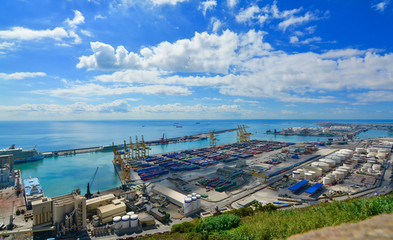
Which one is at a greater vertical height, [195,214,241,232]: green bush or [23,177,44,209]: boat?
[195,214,241,232]: green bush

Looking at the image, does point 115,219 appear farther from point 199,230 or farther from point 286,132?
point 286,132

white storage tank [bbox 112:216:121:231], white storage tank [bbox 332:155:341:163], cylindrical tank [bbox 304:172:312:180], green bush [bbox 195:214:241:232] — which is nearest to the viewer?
green bush [bbox 195:214:241:232]

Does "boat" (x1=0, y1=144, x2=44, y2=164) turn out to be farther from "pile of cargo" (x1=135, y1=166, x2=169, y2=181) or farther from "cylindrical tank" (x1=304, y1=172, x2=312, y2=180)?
"cylindrical tank" (x1=304, y1=172, x2=312, y2=180)

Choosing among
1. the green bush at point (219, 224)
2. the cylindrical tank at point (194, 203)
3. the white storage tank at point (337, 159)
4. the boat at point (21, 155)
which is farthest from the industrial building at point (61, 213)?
the white storage tank at point (337, 159)

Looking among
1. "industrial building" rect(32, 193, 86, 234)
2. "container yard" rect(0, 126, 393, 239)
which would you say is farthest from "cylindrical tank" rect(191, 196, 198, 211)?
"industrial building" rect(32, 193, 86, 234)

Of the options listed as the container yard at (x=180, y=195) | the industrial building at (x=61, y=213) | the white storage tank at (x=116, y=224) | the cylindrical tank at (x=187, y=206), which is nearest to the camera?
the industrial building at (x=61, y=213)

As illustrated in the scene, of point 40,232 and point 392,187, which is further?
point 392,187

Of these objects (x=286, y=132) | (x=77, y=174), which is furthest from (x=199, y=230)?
(x=286, y=132)

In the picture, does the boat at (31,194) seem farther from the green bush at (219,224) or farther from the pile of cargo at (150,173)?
the green bush at (219,224)

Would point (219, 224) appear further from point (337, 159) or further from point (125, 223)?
point (337, 159)
